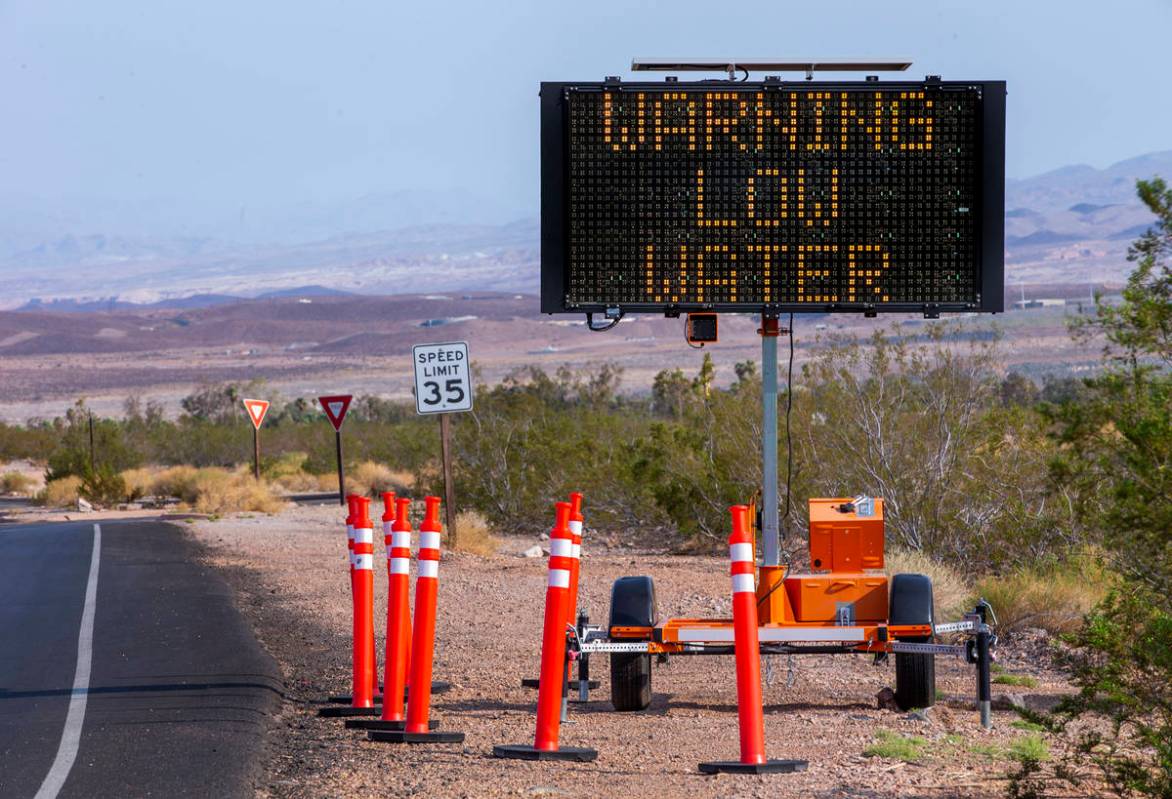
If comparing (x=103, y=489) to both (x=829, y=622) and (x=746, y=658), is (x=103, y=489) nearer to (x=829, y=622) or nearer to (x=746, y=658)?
(x=829, y=622)

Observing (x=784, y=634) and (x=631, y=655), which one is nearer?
(x=784, y=634)

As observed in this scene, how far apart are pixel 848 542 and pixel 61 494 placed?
3925 cm

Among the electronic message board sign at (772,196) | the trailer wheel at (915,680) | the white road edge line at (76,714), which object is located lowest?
the white road edge line at (76,714)

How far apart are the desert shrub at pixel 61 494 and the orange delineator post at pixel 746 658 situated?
131 feet

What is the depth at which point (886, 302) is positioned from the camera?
36.2ft

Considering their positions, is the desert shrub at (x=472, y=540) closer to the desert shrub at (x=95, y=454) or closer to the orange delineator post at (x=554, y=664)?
the orange delineator post at (x=554, y=664)

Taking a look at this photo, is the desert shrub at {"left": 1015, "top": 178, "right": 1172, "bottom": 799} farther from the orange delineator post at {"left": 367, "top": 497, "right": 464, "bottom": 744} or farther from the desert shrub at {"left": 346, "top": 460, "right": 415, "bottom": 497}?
the desert shrub at {"left": 346, "top": 460, "right": 415, "bottom": 497}

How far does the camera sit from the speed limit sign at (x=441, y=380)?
2238 centimetres

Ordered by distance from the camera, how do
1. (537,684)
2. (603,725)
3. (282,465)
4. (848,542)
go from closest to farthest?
(603,725) < (848,542) < (537,684) < (282,465)

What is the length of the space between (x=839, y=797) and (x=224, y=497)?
112ft

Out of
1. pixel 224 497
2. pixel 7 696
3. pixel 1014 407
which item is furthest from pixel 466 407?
pixel 224 497

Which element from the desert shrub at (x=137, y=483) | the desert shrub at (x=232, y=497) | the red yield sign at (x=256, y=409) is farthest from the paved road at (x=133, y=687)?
the desert shrub at (x=137, y=483)

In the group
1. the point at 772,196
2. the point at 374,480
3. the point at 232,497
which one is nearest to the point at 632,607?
the point at 772,196

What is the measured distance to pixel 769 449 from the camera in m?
11.2
